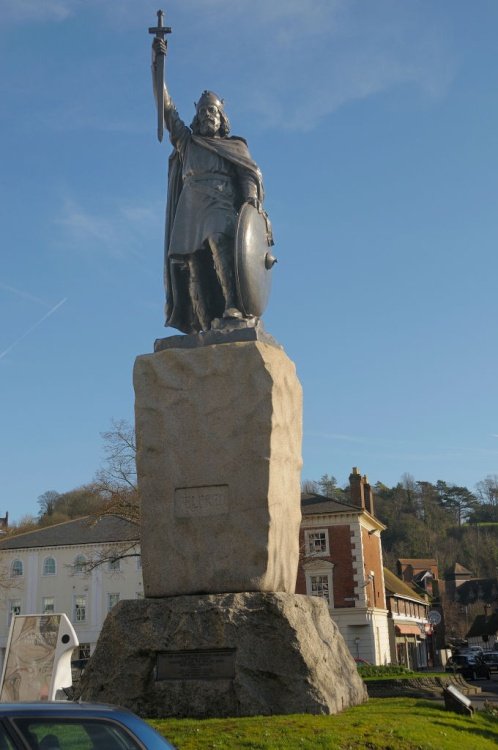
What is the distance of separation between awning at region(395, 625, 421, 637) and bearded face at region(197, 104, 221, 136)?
47305 mm

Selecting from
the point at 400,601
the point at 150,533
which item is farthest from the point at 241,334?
the point at 400,601

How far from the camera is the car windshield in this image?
363 cm

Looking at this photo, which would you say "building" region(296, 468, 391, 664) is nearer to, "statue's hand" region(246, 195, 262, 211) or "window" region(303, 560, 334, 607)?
"window" region(303, 560, 334, 607)

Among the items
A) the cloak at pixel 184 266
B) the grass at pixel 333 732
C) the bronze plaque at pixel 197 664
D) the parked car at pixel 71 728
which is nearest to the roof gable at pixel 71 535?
the cloak at pixel 184 266

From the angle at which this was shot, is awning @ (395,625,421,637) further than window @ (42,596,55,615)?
Yes

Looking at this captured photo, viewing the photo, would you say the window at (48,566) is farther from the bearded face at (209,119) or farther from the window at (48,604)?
the bearded face at (209,119)

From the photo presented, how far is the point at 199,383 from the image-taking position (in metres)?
8.59

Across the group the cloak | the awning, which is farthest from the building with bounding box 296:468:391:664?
the cloak

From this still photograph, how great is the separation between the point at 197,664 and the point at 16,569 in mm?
47660

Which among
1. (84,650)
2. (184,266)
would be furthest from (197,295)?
(84,650)

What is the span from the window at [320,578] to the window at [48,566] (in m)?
17.2

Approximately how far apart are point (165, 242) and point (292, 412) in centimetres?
248

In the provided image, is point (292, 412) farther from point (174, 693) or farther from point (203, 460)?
point (174, 693)

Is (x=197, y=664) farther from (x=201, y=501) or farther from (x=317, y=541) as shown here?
(x=317, y=541)
